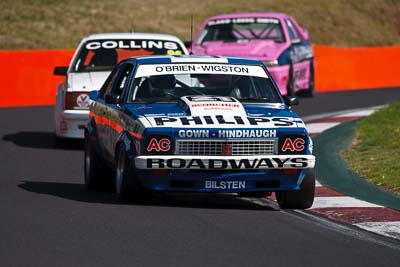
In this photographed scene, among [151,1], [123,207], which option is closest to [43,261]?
[123,207]

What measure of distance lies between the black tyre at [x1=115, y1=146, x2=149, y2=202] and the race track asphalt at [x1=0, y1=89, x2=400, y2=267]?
0.10 meters

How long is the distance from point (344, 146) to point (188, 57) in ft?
16.9

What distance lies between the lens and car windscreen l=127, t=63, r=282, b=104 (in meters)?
12.6

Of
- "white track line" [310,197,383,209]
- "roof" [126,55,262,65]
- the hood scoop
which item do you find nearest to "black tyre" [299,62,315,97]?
"roof" [126,55,262,65]

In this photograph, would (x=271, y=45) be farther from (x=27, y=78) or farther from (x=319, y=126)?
(x=27, y=78)

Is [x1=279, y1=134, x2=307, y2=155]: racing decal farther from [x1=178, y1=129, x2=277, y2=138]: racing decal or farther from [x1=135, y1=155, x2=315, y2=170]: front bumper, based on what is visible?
[x1=178, y1=129, x2=277, y2=138]: racing decal

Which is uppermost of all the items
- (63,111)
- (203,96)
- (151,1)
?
(203,96)

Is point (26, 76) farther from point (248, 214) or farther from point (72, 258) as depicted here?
point (72, 258)

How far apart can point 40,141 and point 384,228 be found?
8737 mm

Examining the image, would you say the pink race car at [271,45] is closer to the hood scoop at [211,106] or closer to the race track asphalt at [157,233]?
the race track asphalt at [157,233]

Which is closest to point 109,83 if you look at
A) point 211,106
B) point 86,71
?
point 211,106

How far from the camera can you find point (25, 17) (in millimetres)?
38281

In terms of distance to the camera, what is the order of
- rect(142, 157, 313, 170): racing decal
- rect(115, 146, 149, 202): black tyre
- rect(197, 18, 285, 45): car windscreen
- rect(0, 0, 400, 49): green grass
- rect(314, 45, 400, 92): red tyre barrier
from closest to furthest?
rect(142, 157, 313, 170): racing decal < rect(115, 146, 149, 202): black tyre < rect(197, 18, 285, 45): car windscreen < rect(314, 45, 400, 92): red tyre barrier < rect(0, 0, 400, 49): green grass

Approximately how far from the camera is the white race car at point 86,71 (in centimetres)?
1736
